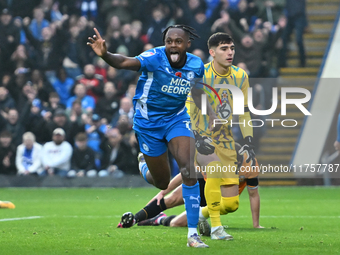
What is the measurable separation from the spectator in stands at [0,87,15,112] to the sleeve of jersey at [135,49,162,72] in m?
10.7

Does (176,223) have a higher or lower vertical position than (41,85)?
lower

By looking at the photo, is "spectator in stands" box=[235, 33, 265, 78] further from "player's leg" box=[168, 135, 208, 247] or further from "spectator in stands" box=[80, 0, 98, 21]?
"player's leg" box=[168, 135, 208, 247]

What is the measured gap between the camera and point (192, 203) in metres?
6.54

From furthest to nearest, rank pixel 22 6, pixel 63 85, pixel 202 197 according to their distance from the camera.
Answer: pixel 22 6 → pixel 63 85 → pixel 202 197

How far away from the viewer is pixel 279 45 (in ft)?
58.3

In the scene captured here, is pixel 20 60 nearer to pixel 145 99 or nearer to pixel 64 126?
pixel 64 126

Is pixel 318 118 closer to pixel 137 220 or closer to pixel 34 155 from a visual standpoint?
pixel 34 155

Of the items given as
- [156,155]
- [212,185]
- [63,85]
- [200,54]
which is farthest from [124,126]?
[212,185]

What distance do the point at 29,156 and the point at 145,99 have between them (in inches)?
373

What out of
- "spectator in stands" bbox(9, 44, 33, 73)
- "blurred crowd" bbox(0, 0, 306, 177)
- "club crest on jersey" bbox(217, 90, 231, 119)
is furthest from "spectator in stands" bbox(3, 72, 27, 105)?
"club crest on jersey" bbox(217, 90, 231, 119)

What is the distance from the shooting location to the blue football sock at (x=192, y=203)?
6500 mm

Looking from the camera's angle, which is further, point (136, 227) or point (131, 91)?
point (131, 91)

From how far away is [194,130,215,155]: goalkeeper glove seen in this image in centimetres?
744

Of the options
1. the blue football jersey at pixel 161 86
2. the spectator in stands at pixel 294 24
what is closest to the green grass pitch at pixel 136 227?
the blue football jersey at pixel 161 86
